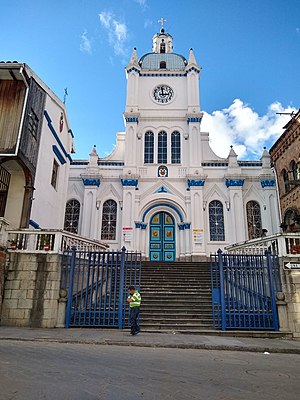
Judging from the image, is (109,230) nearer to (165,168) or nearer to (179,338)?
(165,168)

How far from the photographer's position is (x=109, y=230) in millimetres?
20797

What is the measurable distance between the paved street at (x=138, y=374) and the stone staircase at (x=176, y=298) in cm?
323

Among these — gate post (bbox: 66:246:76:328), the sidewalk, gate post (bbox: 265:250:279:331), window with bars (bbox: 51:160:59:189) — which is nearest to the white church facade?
window with bars (bbox: 51:160:59:189)

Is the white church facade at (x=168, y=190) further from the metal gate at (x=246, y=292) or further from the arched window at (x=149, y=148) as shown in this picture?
the metal gate at (x=246, y=292)

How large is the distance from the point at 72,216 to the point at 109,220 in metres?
2.50

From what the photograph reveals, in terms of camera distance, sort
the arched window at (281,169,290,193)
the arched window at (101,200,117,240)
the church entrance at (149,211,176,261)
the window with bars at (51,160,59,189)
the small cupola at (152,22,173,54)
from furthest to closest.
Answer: the small cupola at (152,22,173,54) < the arched window at (101,200,117,240) < the church entrance at (149,211,176,261) < the arched window at (281,169,290,193) < the window with bars at (51,160,59,189)

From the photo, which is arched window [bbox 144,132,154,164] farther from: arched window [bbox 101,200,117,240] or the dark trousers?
the dark trousers

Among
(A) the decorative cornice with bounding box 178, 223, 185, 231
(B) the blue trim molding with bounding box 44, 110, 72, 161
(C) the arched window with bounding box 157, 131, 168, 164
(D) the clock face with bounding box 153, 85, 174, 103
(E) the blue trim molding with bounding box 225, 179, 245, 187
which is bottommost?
(A) the decorative cornice with bounding box 178, 223, 185, 231

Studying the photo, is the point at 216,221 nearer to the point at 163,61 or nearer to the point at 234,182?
the point at 234,182

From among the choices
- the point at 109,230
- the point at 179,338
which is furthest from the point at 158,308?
the point at 109,230

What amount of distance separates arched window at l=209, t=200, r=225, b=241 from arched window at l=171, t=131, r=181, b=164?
379cm

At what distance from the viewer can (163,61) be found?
25.3 meters

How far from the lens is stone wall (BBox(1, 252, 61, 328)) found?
9.87 m

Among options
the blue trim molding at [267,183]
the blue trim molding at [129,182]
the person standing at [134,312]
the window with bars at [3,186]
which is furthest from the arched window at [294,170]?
the window with bars at [3,186]
